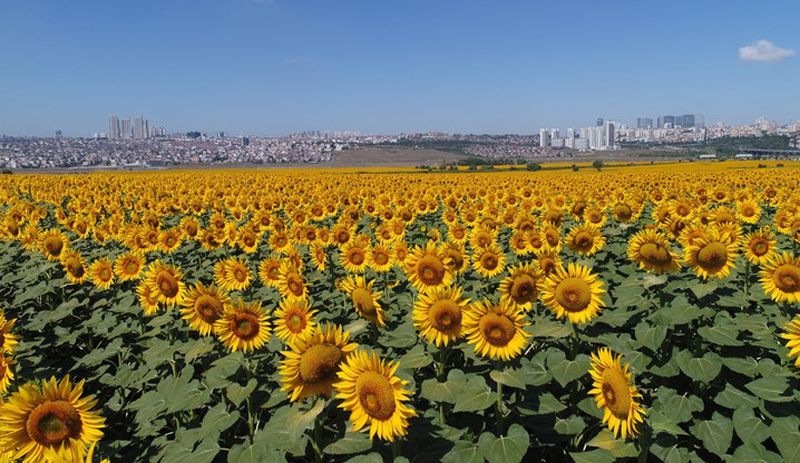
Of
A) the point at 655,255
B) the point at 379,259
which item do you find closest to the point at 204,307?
the point at 379,259

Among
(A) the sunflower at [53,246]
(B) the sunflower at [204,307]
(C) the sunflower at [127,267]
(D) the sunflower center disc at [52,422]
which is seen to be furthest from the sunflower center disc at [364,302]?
(A) the sunflower at [53,246]

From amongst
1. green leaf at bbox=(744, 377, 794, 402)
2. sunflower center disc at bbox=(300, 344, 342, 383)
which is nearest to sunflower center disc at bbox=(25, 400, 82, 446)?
sunflower center disc at bbox=(300, 344, 342, 383)

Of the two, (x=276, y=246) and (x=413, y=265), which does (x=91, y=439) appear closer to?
(x=413, y=265)

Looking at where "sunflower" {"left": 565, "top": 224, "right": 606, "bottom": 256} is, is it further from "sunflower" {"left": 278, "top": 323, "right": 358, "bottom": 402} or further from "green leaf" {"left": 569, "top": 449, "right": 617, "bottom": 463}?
"sunflower" {"left": 278, "top": 323, "right": 358, "bottom": 402}

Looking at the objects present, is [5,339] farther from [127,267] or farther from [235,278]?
[127,267]

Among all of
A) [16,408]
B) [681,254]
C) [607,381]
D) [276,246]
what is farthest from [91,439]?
[276,246]

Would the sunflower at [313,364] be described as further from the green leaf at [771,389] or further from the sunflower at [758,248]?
the sunflower at [758,248]
